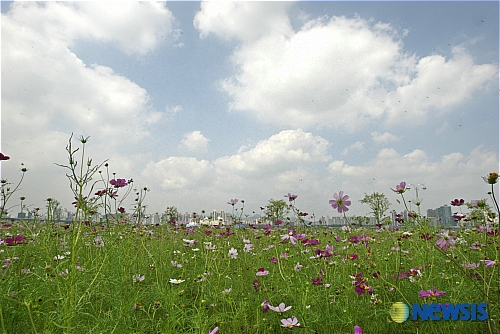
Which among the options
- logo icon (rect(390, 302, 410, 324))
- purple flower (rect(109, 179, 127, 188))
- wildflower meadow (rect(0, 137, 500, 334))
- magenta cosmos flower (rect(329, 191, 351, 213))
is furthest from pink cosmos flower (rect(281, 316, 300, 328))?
purple flower (rect(109, 179, 127, 188))

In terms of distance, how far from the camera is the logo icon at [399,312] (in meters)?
1.55

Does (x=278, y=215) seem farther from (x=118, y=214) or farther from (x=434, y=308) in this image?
(x=434, y=308)

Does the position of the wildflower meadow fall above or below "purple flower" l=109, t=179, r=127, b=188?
below

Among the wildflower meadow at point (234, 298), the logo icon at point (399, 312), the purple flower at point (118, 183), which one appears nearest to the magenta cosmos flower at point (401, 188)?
the wildflower meadow at point (234, 298)

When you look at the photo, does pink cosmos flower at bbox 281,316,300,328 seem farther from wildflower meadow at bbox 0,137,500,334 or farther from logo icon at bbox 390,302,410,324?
logo icon at bbox 390,302,410,324

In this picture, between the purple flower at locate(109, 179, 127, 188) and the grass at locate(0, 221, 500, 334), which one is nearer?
the grass at locate(0, 221, 500, 334)

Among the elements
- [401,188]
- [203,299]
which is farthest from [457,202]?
[203,299]

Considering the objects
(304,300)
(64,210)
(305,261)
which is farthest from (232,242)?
(304,300)

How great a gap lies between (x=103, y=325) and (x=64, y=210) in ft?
4.86

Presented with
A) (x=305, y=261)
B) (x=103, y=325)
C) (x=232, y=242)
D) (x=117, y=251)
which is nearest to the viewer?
(x=103, y=325)

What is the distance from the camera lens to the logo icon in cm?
155

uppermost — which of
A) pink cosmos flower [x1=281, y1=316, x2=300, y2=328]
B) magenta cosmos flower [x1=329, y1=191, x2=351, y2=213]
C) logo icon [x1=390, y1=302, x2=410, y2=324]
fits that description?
magenta cosmos flower [x1=329, y1=191, x2=351, y2=213]

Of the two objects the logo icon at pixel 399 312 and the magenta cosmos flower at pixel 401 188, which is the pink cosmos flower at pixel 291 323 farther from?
the magenta cosmos flower at pixel 401 188

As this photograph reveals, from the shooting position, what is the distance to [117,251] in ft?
7.80
